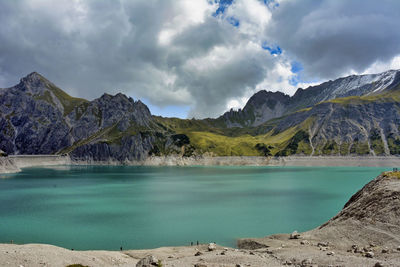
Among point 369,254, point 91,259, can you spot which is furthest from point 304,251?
point 91,259

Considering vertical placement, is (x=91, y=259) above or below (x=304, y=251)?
below

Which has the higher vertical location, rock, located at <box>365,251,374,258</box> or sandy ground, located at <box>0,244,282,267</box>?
rock, located at <box>365,251,374,258</box>

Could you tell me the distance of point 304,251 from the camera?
25953 mm

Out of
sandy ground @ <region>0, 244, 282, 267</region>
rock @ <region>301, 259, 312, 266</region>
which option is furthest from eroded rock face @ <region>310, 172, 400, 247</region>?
sandy ground @ <region>0, 244, 282, 267</region>

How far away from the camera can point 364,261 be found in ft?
67.1

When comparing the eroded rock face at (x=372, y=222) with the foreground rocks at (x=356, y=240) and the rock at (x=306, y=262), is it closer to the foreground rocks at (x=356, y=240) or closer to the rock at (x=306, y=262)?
the foreground rocks at (x=356, y=240)

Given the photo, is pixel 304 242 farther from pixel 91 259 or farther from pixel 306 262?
pixel 91 259

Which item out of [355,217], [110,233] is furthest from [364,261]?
[110,233]

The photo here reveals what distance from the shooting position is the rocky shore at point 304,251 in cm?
2205

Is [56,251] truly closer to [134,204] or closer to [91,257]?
[91,257]

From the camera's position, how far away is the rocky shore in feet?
72.3

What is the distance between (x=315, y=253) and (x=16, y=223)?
47568 mm

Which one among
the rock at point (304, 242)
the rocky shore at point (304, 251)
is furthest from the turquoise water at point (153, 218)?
the rock at point (304, 242)

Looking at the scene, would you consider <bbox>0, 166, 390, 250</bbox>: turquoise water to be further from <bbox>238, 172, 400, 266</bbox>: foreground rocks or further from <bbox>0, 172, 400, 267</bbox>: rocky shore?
<bbox>238, 172, 400, 266</bbox>: foreground rocks
